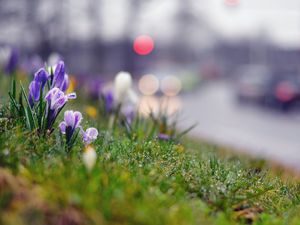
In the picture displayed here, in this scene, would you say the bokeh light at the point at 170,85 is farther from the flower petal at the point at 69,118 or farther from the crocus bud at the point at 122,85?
the flower petal at the point at 69,118

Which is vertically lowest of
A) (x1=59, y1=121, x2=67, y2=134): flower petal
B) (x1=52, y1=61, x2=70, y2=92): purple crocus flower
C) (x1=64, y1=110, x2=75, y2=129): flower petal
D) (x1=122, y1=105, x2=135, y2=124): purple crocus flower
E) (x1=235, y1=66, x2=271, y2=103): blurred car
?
(x1=235, y1=66, x2=271, y2=103): blurred car

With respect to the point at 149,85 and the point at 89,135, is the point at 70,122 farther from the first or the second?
the point at 149,85

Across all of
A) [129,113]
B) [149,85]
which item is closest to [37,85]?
[129,113]

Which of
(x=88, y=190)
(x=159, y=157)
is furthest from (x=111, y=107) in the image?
(x=88, y=190)

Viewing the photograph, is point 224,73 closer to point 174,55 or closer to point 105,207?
point 174,55

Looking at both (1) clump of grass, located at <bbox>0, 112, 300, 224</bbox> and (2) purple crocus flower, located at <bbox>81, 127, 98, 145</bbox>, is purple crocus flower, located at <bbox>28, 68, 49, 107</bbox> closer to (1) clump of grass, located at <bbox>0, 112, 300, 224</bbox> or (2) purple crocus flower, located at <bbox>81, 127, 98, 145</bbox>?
(1) clump of grass, located at <bbox>0, 112, 300, 224</bbox>

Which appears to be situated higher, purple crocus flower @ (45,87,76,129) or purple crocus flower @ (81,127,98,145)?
purple crocus flower @ (45,87,76,129)

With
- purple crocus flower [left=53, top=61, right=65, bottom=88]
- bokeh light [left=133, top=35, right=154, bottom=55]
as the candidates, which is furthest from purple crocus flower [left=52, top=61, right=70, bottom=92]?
bokeh light [left=133, top=35, right=154, bottom=55]

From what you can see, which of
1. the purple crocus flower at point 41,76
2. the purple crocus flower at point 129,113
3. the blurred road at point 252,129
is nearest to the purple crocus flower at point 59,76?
the purple crocus flower at point 41,76
